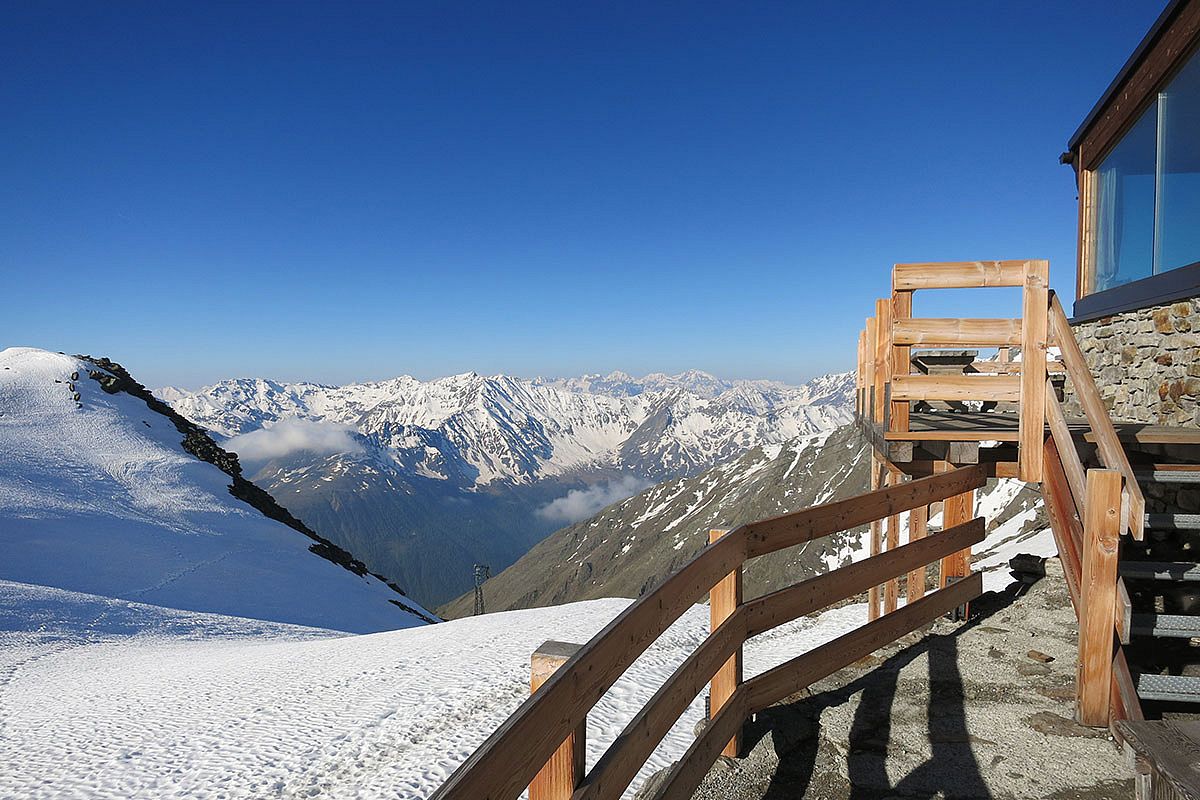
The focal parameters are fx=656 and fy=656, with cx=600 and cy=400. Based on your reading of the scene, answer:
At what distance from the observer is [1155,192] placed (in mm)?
9391

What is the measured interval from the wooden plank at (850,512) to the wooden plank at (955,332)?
136 centimetres

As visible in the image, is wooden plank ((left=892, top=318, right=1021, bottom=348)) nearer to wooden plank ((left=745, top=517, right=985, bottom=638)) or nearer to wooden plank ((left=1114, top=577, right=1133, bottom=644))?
wooden plank ((left=745, top=517, right=985, bottom=638))

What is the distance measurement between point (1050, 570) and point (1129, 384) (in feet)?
11.1

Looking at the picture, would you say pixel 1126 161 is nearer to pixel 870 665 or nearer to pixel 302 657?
pixel 870 665

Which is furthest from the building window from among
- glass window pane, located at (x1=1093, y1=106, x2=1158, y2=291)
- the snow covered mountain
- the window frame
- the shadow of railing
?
the snow covered mountain

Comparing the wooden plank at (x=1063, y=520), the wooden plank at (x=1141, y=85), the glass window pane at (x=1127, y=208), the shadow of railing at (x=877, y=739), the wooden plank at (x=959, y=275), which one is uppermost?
the wooden plank at (x=1141, y=85)

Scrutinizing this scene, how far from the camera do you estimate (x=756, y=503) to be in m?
148

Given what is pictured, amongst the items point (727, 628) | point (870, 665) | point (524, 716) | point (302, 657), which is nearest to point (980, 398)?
point (870, 665)

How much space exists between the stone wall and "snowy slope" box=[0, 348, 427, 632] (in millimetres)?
18807

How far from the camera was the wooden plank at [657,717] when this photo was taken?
2.85 m

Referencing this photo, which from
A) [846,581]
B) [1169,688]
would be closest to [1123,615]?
[1169,688]

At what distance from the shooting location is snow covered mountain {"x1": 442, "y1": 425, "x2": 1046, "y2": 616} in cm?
11788

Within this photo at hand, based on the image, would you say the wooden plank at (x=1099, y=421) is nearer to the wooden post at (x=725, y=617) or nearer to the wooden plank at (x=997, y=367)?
the wooden post at (x=725, y=617)

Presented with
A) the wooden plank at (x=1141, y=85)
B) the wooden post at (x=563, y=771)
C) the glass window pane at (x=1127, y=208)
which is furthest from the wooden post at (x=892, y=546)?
the wooden plank at (x=1141, y=85)
